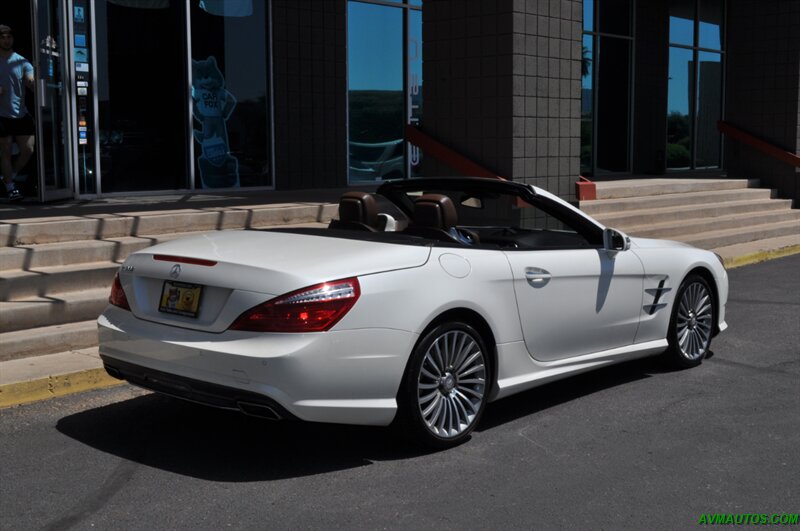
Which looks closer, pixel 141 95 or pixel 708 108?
pixel 141 95

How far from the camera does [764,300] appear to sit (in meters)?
10.6

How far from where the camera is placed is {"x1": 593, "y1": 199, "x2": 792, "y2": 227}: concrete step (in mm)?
13672

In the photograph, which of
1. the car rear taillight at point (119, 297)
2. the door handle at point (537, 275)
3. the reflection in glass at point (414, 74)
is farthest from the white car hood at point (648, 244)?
the reflection in glass at point (414, 74)

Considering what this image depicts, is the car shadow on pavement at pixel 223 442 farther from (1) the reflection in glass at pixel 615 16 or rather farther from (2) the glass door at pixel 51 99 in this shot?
(1) the reflection in glass at pixel 615 16

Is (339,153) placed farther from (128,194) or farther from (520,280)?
(520,280)

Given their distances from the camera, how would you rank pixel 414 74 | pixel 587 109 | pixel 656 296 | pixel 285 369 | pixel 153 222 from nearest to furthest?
pixel 285 369, pixel 656 296, pixel 153 222, pixel 414 74, pixel 587 109

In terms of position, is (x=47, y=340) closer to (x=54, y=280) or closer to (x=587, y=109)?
(x=54, y=280)

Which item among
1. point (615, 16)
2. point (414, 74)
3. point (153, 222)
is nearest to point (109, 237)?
point (153, 222)

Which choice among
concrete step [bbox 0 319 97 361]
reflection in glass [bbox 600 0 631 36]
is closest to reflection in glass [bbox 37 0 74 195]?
concrete step [bbox 0 319 97 361]

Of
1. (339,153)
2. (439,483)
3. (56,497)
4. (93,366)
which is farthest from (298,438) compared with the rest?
(339,153)

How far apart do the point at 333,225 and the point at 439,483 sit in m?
2.13

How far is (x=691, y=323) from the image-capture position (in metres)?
7.35

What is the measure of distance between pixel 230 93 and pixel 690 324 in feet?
30.4

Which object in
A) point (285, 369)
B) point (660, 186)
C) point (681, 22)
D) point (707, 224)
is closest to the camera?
point (285, 369)
